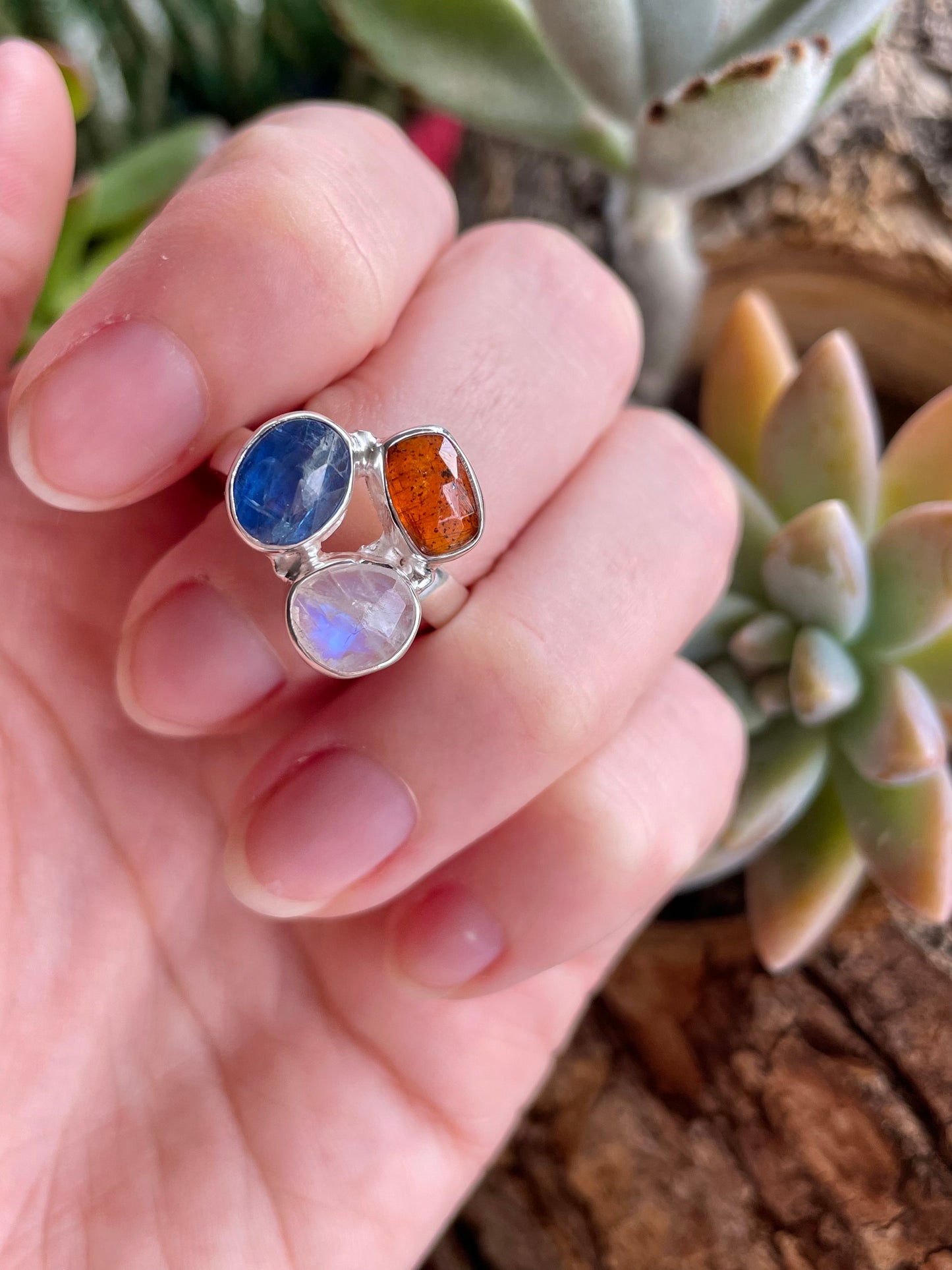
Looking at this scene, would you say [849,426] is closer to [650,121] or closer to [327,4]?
[650,121]

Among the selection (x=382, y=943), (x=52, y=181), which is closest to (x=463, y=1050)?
(x=382, y=943)

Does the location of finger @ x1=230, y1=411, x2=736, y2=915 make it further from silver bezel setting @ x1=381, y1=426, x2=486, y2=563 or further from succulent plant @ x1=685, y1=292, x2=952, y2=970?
succulent plant @ x1=685, y1=292, x2=952, y2=970

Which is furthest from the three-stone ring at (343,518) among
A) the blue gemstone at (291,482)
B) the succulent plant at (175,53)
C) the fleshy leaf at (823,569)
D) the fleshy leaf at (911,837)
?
the succulent plant at (175,53)

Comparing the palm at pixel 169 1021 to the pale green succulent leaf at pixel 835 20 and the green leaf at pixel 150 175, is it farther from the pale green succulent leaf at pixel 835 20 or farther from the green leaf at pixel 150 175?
the pale green succulent leaf at pixel 835 20

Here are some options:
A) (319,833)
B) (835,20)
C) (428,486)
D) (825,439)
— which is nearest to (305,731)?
(319,833)

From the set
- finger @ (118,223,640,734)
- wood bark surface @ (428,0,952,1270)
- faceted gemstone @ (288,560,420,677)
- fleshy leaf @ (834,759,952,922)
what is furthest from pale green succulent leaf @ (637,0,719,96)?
fleshy leaf @ (834,759,952,922)

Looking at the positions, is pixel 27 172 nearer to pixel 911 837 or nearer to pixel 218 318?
pixel 218 318
